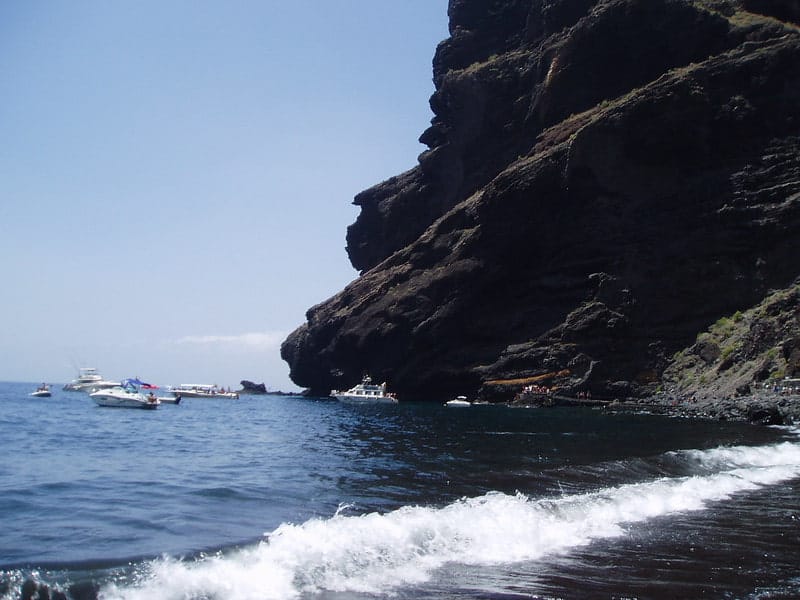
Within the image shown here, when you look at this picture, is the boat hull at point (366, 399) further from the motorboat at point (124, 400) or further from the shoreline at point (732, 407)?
the shoreline at point (732, 407)

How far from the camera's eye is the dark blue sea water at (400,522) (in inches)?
376

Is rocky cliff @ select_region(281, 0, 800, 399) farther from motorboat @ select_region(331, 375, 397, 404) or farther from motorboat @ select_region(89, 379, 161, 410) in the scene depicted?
motorboat @ select_region(89, 379, 161, 410)

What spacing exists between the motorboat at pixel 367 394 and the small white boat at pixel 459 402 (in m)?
8.34

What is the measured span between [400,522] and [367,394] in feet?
257

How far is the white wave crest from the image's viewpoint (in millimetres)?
9430

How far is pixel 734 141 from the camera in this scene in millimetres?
72188

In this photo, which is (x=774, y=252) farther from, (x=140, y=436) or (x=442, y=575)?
(x=442, y=575)

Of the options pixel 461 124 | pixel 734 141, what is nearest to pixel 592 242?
pixel 734 141

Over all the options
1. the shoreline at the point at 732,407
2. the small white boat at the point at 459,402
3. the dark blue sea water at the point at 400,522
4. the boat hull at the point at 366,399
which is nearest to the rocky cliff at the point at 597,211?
the small white boat at the point at 459,402

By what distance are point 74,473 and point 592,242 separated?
6637 cm

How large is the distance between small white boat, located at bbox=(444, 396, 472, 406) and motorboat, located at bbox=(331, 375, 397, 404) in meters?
8.34

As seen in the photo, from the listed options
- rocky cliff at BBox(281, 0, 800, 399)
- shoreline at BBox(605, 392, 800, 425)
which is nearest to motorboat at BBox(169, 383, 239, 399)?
rocky cliff at BBox(281, 0, 800, 399)

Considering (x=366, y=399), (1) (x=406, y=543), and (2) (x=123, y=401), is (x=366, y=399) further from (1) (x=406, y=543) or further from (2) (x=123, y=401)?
(1) (x=406, y=543)

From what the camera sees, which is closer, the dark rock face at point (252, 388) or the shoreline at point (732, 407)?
the shoreline at point (732, 407)
